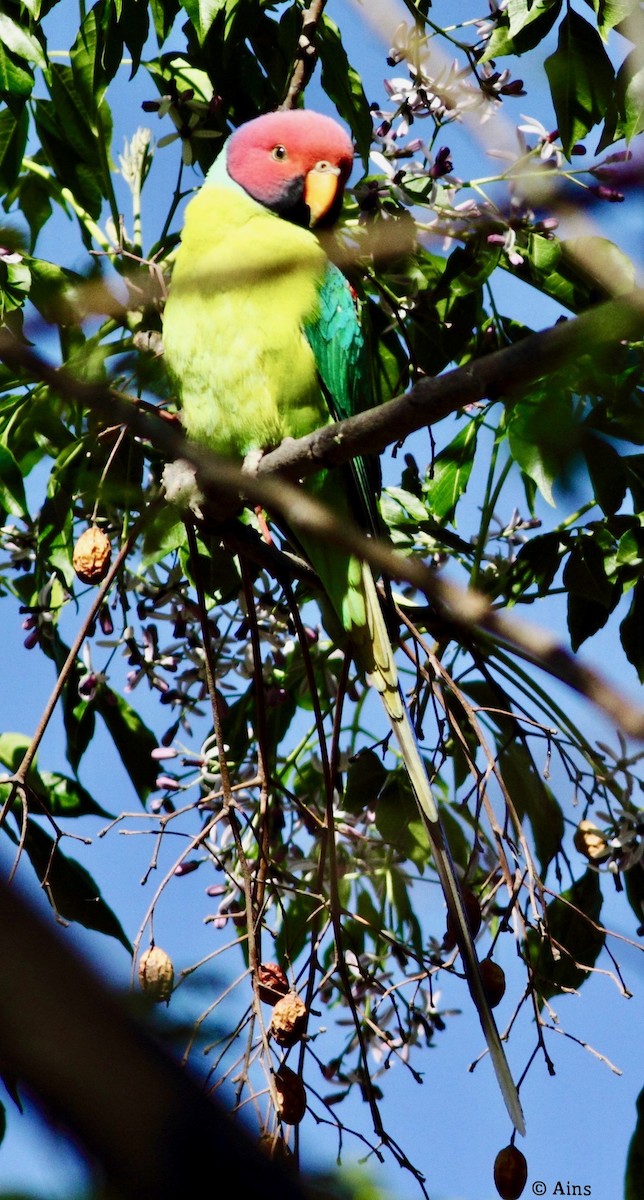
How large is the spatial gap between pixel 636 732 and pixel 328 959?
7.02ft

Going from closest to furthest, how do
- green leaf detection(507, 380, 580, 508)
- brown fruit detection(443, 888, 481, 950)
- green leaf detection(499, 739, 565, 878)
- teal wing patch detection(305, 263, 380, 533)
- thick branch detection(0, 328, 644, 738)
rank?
thick branch detection(0, 328, 644, 738)
green leaf detection(507, 380, 580, 508)
brown fruit detection(443, 888, 481, 950)
green leaf detection(499, 739, 565, 878)
teal wing patch detection(305, 263, 380, 533)

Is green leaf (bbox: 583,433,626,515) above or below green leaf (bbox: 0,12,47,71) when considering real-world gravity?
below

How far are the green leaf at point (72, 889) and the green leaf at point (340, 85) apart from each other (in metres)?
1.38

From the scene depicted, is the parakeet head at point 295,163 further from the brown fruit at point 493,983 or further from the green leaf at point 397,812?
the brown fruit at point 493,983

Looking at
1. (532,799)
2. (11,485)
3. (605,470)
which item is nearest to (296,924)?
(532,799)

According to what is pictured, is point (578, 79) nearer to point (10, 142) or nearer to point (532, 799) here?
point (10, 142)

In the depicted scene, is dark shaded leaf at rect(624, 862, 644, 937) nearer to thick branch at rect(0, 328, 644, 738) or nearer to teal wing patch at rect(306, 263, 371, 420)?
teal wing patch at rect(306, 263, 371, 420)

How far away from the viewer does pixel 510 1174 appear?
168 cm

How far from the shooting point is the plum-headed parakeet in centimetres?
218

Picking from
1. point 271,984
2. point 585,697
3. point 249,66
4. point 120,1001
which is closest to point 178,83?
point 249,66

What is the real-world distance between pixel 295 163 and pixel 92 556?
3.73 ft

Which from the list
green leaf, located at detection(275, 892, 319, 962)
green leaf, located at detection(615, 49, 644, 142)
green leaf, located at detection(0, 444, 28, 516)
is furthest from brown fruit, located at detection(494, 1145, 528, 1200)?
green leaf, located at detection(615, 49, 644, 142)

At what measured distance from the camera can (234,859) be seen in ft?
7.29

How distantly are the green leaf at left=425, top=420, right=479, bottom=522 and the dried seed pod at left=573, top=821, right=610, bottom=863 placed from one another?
2.09 feet
